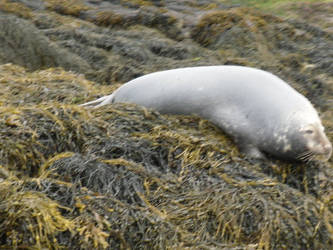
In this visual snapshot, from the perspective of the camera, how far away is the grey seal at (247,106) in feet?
11.9

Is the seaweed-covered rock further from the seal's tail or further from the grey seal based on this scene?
the grey seal

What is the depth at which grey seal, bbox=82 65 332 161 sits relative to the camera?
11.9 feet

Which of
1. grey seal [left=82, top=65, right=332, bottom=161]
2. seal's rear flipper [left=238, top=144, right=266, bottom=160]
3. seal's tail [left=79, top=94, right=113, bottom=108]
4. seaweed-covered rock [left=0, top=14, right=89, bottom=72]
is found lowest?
seaweed-covered rock [left=0, top=14, right=89, bottom=72]

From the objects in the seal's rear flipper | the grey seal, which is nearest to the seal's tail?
the grey seal

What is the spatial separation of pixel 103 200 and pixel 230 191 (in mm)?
741

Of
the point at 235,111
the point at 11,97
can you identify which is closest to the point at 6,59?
the point at 11,97

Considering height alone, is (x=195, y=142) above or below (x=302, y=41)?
above

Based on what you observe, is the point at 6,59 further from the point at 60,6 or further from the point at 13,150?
the point at 13,150

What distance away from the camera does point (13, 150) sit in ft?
9.86

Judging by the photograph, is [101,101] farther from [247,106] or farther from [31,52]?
[31,52]

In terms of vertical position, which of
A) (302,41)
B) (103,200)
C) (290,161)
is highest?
(103,200)

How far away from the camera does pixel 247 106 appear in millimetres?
3766

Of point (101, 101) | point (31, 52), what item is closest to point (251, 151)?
point (101, 101)

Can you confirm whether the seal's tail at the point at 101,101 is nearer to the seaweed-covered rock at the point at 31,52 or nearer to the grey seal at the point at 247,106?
the grey seal at the point at 247,106
